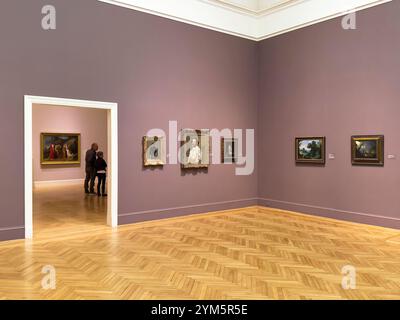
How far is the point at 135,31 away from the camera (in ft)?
33.0

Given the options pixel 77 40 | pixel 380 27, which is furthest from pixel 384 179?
pixel 77 40

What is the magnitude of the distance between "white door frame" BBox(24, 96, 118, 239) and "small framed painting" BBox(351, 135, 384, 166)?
6.69m

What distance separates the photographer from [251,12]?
12.7 meters

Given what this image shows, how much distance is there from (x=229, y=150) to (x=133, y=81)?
411 centimetres

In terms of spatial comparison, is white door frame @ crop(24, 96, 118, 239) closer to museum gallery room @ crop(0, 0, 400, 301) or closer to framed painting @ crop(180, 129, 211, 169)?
museum gallery room @ crop(0, 0, 400, 301)

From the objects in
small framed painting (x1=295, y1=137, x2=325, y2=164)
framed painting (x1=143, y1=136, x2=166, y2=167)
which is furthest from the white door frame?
small framed painting (x1=295, y1=137, x2=325, y2=164)

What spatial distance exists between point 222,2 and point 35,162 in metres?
13.4

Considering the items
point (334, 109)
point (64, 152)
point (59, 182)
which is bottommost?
point (59, 182)

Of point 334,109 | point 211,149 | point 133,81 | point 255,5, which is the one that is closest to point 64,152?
point 211,149

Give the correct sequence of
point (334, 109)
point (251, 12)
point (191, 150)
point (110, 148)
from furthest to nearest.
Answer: point (251, 12) → point (191, 150) → point (334, 109) → point (110, 148)

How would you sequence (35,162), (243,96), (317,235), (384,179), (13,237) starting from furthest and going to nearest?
(35,162), (243,96), (384,179), (317,235), (13,237)

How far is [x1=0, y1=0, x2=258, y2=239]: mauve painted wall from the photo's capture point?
8.23 m

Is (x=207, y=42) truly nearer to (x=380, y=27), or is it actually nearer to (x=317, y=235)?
(x=380, y=27)

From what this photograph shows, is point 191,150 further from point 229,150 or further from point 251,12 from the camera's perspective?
point 251,12
